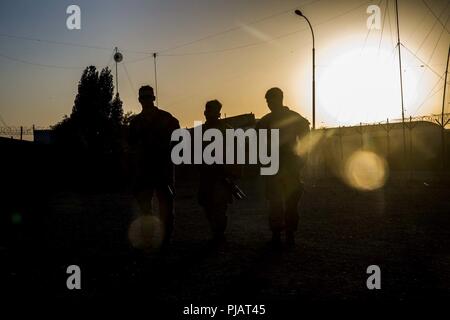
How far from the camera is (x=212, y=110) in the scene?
22.7 ft

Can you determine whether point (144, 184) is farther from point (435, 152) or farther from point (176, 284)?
point (435, 152)

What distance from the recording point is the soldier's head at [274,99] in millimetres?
6543

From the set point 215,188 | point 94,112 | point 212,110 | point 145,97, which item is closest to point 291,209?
point 215,188

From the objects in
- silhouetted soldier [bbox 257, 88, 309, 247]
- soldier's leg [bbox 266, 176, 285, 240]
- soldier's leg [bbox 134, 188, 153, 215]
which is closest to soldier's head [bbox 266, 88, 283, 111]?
silhouetted soldier [bbox 257, 88, 309, 247]

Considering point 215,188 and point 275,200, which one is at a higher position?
point 215,188

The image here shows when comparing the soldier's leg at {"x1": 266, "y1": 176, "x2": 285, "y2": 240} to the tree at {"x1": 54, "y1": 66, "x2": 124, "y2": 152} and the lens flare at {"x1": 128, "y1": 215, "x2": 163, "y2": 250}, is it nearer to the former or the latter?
the lens flare at {"x1": 128, "y1": 215, "x2": 163, "y2": 250}

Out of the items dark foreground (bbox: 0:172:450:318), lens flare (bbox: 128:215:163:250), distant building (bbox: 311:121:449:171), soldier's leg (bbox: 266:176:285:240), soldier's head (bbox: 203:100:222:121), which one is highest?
distant building (bbox: 311:121:449:171)

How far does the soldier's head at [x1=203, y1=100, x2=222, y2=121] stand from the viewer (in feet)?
22.7

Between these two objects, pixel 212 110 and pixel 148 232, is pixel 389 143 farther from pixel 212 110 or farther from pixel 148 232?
pixel 148 232

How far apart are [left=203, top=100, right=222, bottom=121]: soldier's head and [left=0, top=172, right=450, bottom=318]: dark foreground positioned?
1704 mm

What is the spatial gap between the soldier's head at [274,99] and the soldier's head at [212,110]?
0.75 metres

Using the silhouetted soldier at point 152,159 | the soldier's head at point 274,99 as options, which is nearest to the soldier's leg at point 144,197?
the silhouetted soldier at point 152,159

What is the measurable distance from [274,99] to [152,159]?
1764 mm
